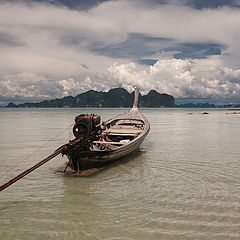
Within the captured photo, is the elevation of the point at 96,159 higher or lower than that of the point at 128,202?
higher

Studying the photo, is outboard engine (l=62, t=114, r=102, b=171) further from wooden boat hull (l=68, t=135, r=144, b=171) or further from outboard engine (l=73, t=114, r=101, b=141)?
wooden boat hull (l=68, t=135, r=144, b=171)

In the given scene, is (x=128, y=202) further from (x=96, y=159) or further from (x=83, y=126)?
(x=83, y=126)

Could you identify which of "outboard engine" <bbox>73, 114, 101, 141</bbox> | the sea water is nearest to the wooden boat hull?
the sea water

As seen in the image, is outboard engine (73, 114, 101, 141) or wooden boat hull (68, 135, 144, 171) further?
outboard engine (73, 114, 101, 141)

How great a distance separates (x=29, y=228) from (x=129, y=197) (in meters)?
3.72

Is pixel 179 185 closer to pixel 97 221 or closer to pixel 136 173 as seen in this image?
pixel 136 173

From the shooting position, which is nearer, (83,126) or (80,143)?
(80,143)

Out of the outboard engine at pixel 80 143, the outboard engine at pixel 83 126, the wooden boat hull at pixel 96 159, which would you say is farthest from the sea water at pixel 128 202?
the outboard engine at pixel 83 126

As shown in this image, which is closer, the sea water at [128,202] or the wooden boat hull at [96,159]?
the sea water at [128,202]

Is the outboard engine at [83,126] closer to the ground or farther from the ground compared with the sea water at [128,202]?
farther from the ground

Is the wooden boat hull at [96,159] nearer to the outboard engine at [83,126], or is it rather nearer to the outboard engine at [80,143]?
the outboard engine at [80,143]

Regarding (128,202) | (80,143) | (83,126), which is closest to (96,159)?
(80,143)

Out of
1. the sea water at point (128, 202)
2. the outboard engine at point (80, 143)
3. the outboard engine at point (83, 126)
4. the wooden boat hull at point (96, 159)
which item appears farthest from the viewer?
the outboard engine at point (83, 126)

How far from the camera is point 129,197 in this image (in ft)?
30.2
